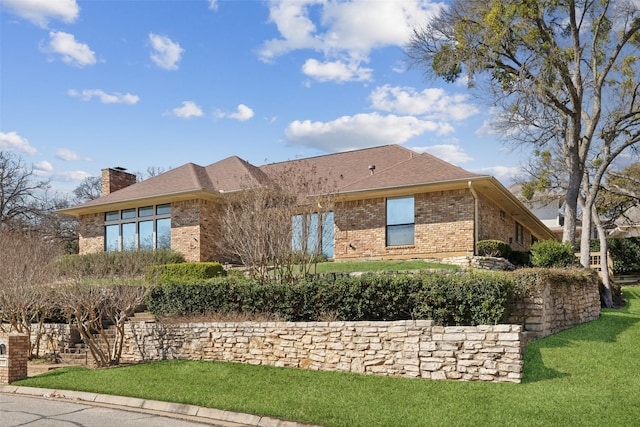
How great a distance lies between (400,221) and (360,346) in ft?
33.0

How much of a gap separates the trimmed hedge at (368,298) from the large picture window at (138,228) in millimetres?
9341

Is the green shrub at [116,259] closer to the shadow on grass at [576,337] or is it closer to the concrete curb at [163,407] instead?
the concrete curb at [163,407]

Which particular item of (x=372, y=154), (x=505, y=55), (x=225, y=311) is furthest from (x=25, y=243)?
(x=505, y=55)

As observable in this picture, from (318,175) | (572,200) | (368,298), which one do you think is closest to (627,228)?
(572,200)

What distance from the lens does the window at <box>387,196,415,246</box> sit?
20.2m

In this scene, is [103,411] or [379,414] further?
[103,411]

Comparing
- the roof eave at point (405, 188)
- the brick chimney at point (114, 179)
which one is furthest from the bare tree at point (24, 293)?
the brick chimney at point (114, 179)

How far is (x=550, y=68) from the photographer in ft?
63.4

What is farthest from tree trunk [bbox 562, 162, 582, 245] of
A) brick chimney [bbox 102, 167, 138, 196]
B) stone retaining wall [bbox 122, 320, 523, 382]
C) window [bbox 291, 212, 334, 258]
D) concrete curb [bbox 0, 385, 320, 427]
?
brick chimney [bbox 102, 167, 138, 196]

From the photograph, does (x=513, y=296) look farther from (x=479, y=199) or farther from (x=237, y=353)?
(x=479, y=199)

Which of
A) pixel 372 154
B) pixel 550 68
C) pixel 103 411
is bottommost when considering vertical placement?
pixel 103 411

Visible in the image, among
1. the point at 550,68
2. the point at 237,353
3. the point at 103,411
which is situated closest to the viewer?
the point at 103,411

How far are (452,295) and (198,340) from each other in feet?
19.4

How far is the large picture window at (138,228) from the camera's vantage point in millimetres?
23827
